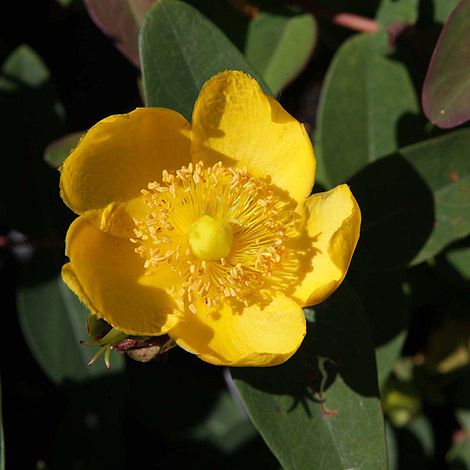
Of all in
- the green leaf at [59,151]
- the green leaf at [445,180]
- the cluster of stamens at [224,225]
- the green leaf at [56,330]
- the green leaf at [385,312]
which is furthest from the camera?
the green leaf at [56,330]

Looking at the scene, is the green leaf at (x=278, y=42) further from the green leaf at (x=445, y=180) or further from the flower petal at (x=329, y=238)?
the flower petal at (x=329, y=238)

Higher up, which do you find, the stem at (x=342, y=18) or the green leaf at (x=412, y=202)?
the stem at (x=342, y=18)

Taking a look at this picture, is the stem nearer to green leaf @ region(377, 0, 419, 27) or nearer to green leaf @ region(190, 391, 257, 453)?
green leaf @ region(377, 0, 419, 27)

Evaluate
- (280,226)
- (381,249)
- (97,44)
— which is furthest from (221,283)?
(97,44)

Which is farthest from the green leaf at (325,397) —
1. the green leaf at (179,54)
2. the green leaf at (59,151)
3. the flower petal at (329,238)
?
the green leaf at (59,151)

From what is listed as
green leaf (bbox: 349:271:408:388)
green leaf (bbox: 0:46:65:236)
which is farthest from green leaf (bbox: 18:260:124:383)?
green leaf (bbox: 349:271:408:388)

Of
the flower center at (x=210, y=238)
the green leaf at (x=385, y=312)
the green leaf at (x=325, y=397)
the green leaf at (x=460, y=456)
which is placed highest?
the flower center at (x=210, y=238)

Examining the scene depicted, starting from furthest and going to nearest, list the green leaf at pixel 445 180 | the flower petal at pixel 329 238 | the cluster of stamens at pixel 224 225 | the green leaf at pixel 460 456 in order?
the green leaf at pixel 460 456 → the green leaf at pixel 445 180 → the cluster of stamens at pixel 224 225 → the flower petal at pixel 329 238

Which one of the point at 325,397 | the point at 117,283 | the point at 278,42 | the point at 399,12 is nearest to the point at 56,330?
the point at 117,283
